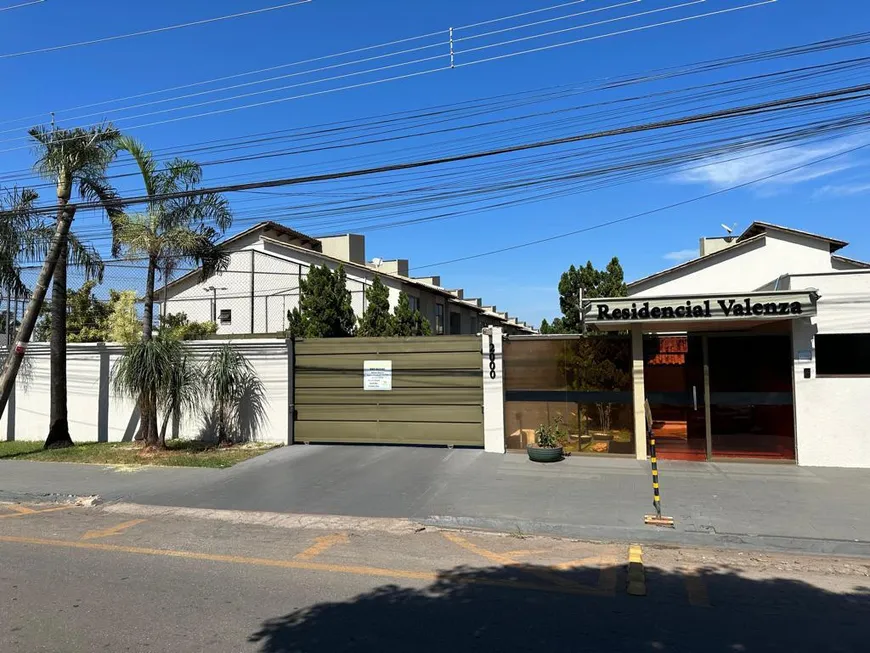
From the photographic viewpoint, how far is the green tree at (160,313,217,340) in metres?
15.1

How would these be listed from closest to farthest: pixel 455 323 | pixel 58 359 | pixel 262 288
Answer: pixel 58 359 < pixel 262 288 < pixel 455 323

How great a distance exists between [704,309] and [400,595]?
768cm

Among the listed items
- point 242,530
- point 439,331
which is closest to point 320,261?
point 439,331

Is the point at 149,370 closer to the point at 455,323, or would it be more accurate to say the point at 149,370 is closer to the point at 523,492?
the point at 523,492

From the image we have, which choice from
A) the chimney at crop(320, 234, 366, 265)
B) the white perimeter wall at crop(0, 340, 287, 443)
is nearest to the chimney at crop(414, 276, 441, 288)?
the chimney at crop(320, 234, 366, 265)

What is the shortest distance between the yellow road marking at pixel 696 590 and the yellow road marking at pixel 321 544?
12.1 feet

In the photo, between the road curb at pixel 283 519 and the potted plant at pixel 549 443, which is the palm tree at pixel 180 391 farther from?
the potted plant at pixel 549 443

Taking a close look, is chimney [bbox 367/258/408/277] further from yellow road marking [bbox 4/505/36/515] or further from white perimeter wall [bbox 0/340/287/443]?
yellow road marking [bbox 4/505/36/515]

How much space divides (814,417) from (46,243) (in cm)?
1659

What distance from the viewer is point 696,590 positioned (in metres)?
5.29

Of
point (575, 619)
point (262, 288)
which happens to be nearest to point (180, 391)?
point (575, 619)

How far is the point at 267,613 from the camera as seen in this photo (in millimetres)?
4703

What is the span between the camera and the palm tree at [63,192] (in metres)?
12.8

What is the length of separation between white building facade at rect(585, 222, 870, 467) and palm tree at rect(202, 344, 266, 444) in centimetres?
800
